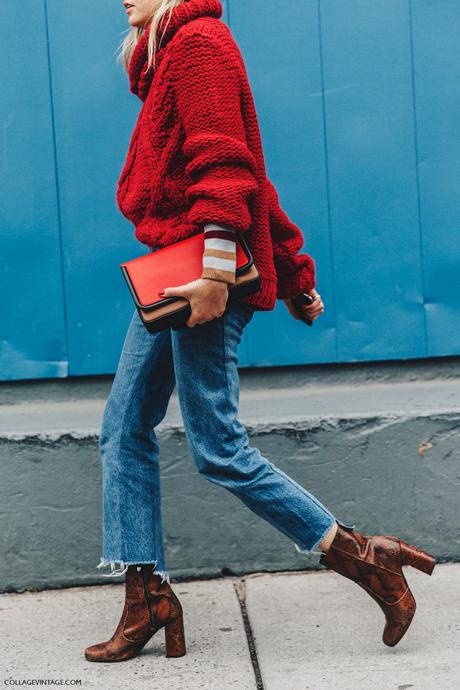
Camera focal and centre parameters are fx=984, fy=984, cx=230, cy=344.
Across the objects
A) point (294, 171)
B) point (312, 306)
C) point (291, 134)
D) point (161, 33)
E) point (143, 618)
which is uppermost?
point (161, 33)

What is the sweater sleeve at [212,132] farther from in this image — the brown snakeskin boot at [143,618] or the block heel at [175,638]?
the block heel at [175,638]

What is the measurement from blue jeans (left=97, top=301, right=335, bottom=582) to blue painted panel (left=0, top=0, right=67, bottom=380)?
0.78 m

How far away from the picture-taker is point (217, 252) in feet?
7.57

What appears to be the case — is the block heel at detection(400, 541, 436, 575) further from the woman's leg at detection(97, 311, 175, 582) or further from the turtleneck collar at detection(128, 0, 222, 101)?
the turtleneck collar at detection(128, 0, 222, 101)

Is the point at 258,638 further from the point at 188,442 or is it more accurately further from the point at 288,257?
the point at 288,257

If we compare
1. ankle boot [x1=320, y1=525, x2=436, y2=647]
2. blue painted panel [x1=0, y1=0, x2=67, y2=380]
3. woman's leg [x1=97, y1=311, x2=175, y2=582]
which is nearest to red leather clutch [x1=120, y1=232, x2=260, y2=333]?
woman's leg [x1=97, y1=311, x2=175, y2=582]

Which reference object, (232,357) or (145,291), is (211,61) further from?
(232,357)

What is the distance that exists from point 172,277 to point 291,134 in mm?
1191

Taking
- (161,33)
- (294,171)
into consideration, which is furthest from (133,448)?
(294,171)

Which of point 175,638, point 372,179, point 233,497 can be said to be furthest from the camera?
point 372,179

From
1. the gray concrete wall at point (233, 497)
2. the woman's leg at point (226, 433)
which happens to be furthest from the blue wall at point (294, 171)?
the woman's leg at point (226, 433)

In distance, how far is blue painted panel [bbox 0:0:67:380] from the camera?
330 cm

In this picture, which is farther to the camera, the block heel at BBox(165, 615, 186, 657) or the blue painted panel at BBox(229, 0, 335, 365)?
the blue painted panel at BBox(229, 0, 335, 365)

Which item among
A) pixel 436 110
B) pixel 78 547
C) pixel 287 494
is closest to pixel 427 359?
pixel 436 110
